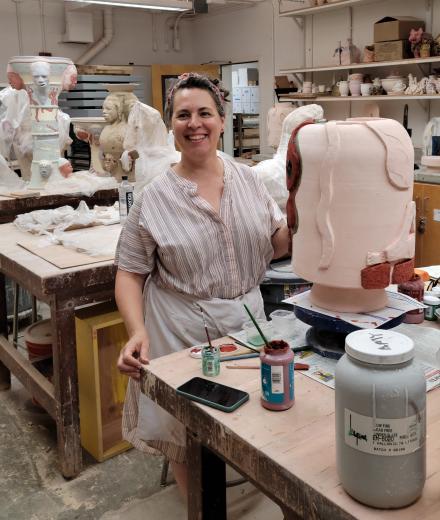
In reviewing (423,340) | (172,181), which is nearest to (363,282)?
(423,340)

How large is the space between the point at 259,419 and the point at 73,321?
127cm

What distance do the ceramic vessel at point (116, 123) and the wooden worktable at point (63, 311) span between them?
51.6 inches

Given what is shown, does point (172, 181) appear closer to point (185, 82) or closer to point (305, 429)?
point (185, 82)

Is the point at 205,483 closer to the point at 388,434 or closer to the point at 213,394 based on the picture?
the point at 213,394

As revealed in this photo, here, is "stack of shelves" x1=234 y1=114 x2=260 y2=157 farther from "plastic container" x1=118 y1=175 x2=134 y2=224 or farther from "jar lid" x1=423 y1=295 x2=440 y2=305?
"jar lid" x1=423 y1=295 x2=440 y2=305

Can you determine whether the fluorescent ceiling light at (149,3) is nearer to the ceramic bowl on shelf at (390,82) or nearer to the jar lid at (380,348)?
the ceramic bowl on shelf at (390,82)

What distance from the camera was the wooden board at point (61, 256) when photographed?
2311 millimetres

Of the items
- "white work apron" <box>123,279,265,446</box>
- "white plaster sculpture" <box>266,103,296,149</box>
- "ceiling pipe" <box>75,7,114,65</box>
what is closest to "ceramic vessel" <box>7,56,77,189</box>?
"white plaster sculpture" <box>266,103,296,149</box>

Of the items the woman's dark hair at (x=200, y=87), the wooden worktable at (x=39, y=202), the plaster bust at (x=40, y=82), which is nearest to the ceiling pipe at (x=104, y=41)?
the plaster bust at (x=40, y=82)

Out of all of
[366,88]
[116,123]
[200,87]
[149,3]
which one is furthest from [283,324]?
[149,3]

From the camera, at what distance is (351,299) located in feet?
4.87

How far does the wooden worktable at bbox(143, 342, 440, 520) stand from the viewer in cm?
95

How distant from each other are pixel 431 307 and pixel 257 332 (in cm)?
53

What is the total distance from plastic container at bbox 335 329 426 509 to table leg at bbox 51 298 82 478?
5.09ft
